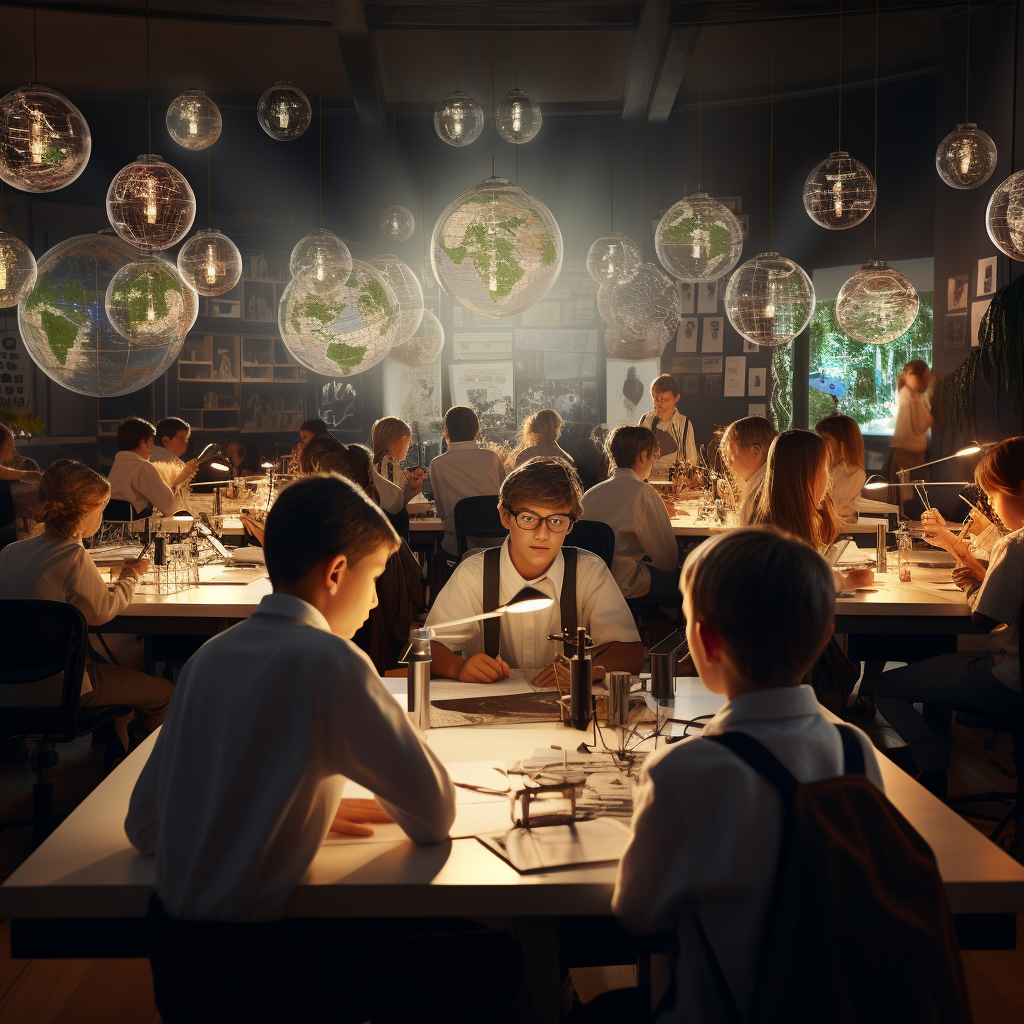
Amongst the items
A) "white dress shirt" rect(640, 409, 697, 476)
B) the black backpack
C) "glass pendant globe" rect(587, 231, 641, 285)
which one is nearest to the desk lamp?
the black backpack

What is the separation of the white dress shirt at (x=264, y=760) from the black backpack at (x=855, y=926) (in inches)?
24.3

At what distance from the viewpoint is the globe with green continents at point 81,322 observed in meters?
4.13

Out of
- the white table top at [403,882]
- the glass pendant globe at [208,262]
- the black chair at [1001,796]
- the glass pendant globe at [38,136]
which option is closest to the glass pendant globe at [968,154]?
the black chair at [1001,796]

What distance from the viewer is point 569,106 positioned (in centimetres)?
1018

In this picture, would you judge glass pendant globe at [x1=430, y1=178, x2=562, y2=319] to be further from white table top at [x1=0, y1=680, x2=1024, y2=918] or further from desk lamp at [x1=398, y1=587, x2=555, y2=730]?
white table top at [x1=0, y1=680, x2=1024, y2=918]

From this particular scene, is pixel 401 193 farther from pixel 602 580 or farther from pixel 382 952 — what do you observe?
pixel 382 952

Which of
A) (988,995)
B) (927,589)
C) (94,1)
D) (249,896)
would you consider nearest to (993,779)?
(927,589)

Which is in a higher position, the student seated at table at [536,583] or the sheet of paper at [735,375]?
the sheet of paper at [735,375]

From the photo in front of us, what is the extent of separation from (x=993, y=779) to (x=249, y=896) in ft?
12.1

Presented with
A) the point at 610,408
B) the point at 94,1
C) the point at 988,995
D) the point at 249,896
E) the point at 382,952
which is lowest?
the point at 988,995

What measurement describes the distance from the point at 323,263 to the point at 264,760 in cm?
416

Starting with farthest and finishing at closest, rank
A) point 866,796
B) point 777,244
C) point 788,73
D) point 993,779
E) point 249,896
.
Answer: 1. point 777,244
2. point 788,73
3. point 993,779
4. point 249,896
5. point 866,796

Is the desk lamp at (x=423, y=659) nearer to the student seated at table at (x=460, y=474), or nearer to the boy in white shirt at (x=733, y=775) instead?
the boy in white shirt at (x=733, y=775)

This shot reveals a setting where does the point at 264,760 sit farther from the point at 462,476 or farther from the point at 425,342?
the point at 425,342
